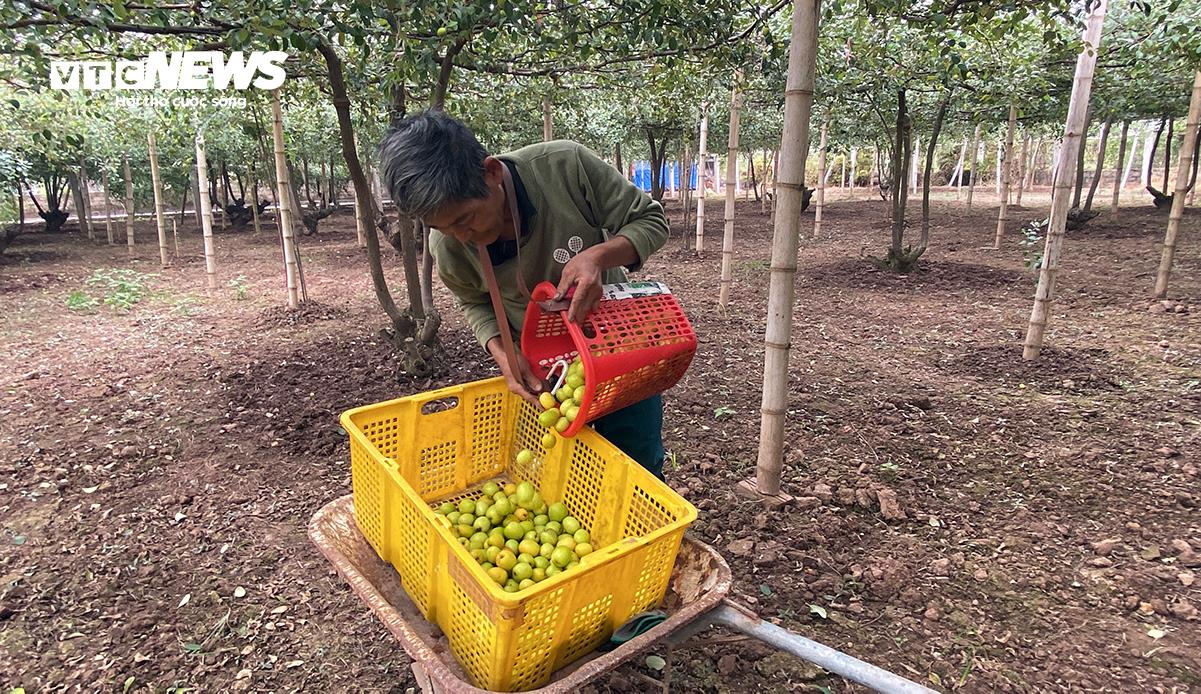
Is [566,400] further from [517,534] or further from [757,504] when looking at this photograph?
[757,504]

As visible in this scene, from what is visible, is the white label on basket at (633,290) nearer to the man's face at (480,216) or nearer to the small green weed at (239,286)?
the man's face at (480,216)

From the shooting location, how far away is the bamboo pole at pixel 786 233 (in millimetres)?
2812

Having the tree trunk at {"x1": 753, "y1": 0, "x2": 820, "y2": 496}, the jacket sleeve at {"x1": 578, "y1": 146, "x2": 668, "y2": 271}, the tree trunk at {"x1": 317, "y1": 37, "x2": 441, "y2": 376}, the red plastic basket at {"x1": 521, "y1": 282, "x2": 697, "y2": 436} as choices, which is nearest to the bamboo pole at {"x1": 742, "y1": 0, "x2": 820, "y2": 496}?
the tree trunk at {"x1": 753, "y1": 0, "x2": 820, "y2": 496}

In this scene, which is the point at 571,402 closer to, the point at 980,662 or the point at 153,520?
the point at 980,662

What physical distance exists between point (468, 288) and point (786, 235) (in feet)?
4.88

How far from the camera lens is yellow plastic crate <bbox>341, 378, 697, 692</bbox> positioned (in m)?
1.51

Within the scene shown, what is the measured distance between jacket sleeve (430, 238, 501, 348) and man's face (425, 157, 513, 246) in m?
0.25

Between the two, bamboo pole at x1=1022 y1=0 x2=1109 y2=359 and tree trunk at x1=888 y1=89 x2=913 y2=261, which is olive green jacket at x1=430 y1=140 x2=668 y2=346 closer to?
bamboo pole at x1=1022 y1=0 x2=1109 y2=359

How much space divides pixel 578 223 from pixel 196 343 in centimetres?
603

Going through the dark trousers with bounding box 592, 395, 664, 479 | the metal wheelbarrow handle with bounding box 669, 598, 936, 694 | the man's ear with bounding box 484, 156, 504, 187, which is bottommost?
the metal wheelbarrow handle with bounding box 669, 598, 936, 694

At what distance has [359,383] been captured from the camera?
5203 mm

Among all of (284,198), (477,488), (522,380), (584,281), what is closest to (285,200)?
(284,198)

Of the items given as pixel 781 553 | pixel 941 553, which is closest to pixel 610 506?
pixel 781 553

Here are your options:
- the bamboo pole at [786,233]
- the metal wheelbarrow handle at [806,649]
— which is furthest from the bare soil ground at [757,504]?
the metal wheelbarrow handle at [806,649]
